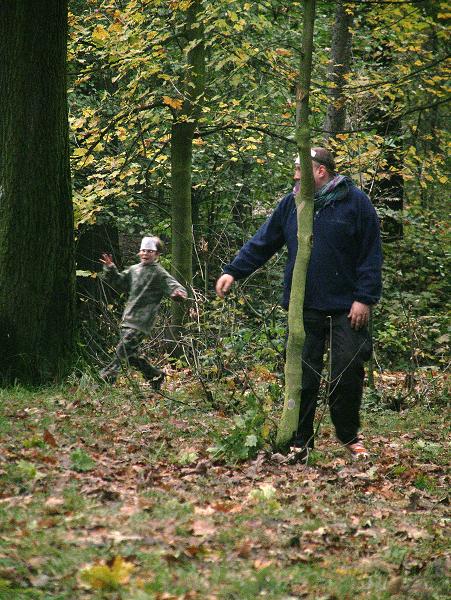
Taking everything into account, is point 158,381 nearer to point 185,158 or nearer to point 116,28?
point 116,28

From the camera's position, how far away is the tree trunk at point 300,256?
6.43 metres

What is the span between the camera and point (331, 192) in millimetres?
6930

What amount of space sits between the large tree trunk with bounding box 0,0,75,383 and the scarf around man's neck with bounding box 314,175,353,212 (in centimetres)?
334

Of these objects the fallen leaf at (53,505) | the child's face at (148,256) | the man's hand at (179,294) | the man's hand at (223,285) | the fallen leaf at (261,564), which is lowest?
the fallen leaf at (261,564)

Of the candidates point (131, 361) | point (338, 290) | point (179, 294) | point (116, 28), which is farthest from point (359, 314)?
point (116, 28)

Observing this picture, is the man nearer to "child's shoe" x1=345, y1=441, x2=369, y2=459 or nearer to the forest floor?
Result: "child's shoe" x1=345, y1=441, x2=369, y2=459

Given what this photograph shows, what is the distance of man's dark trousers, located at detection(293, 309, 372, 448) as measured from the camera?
681 cm

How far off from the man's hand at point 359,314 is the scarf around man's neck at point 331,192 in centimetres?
79

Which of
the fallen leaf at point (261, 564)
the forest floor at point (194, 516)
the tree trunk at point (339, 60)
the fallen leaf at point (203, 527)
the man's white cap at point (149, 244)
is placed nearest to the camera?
the forest floor at point (194, 516)

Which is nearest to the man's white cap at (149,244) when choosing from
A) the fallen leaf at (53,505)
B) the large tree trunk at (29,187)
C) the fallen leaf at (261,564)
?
the large tree trunk at (29,187)

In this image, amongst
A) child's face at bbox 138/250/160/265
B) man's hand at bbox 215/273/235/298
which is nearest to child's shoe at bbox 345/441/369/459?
man's hand at bbox 215/273/235/298

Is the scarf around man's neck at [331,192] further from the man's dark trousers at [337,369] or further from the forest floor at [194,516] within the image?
the forest floor at [194,516]

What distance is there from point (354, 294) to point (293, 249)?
23.3 inches

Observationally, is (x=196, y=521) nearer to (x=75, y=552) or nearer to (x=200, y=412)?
(x=75, y=552)
